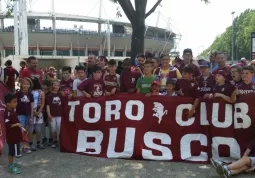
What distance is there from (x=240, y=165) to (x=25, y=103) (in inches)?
163

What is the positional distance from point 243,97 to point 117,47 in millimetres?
69410

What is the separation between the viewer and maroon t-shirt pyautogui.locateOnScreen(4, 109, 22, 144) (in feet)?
16.8

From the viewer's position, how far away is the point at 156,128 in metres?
5.75

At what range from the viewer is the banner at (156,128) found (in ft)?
17.6

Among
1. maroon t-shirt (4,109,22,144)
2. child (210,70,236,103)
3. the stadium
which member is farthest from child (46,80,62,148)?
the stadium

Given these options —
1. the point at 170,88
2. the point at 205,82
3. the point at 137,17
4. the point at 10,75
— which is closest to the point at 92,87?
the point at 170,88

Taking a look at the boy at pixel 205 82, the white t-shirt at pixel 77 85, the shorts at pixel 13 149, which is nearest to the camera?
the shorts at pixel 13 149

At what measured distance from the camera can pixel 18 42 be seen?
Answer: 4897cm

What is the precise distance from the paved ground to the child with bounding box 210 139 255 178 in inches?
4.7

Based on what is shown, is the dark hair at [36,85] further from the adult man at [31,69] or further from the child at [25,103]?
the adult man at [31,69]

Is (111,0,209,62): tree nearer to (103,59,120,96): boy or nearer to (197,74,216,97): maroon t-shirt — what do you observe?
(103,59,120,96): boy

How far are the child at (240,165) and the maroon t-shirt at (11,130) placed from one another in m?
3.27

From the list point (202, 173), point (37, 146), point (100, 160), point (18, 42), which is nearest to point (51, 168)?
point (100, 160)

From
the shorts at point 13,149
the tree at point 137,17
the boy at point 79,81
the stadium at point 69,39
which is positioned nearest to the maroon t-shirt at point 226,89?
the boy at point 79,81
